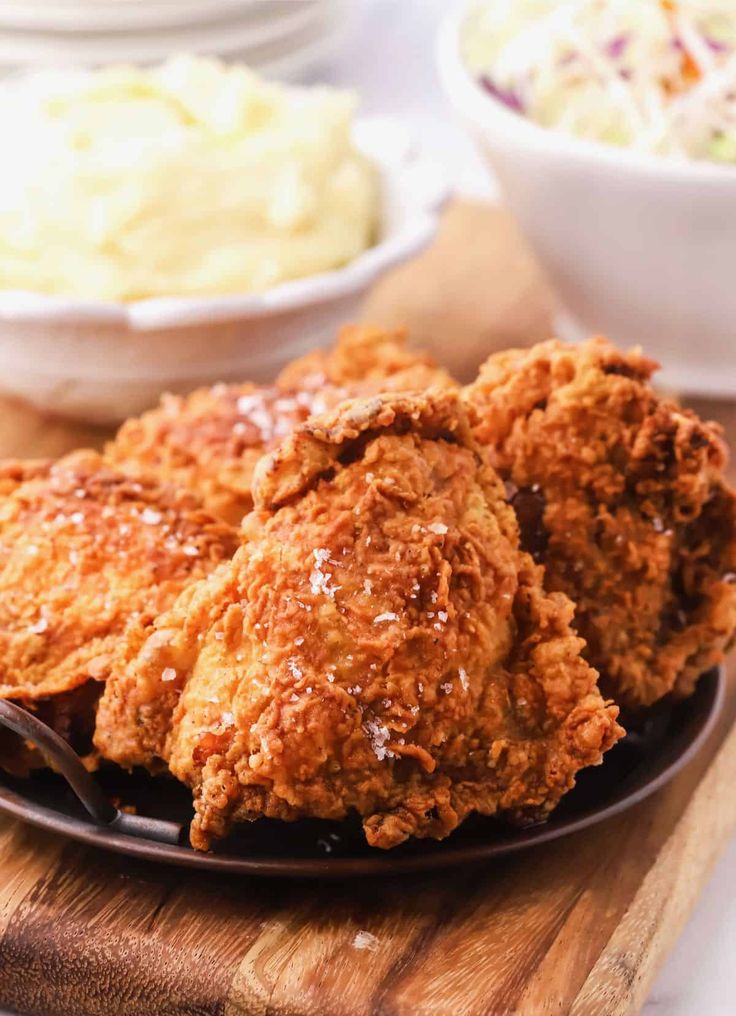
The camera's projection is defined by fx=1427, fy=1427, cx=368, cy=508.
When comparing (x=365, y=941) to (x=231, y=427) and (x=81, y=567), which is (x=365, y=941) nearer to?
(x=81, y=567)

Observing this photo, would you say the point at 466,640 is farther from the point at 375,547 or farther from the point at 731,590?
the point at 731,590

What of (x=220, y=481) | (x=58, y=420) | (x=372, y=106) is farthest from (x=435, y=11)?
(x=220, y=481)

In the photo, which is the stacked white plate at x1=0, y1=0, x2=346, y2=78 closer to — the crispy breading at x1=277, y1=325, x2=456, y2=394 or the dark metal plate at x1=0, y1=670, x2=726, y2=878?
the crispy breading at x1=277, y1=325, x2=456, y2=394

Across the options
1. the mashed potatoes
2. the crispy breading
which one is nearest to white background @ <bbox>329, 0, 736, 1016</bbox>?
the mashed potatoes

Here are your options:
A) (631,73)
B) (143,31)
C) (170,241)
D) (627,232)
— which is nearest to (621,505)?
(627,232)

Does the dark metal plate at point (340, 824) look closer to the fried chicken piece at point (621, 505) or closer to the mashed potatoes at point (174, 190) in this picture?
the fried chicken piece at point (621, 505)

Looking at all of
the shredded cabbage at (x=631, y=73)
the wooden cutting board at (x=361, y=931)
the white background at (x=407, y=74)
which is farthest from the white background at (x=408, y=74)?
the wooden cutting board at (x=361, y=931)

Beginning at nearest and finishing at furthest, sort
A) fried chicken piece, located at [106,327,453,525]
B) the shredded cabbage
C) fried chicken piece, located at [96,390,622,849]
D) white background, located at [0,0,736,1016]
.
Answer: fried chicken piece, located at [96,390,622,849]
fried chicken piece, located at [106,327,453,525]
the shredded cabbage
white background, located at [0,0,736,1016]
